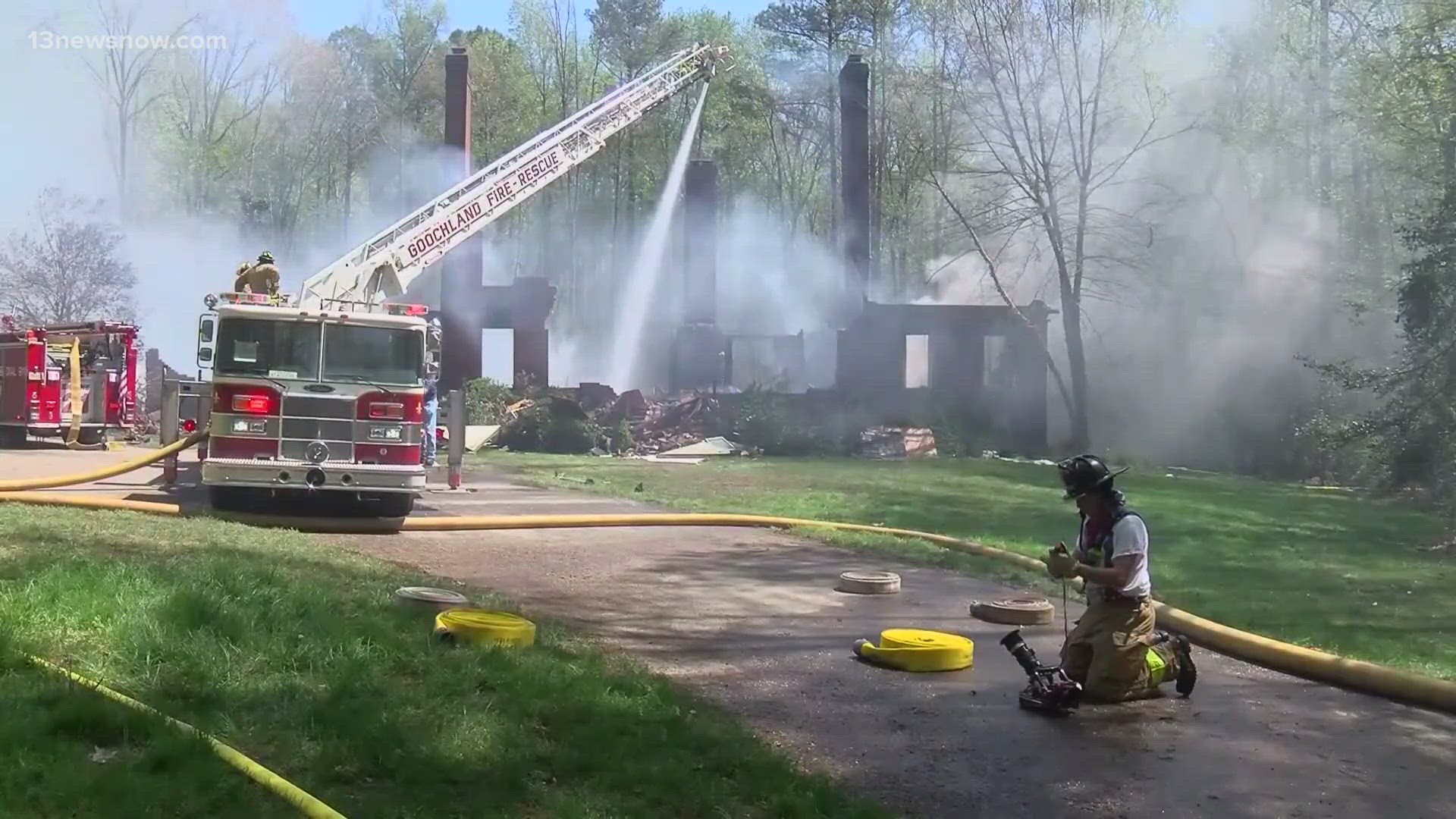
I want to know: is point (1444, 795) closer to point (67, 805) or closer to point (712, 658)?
point (712, 658)

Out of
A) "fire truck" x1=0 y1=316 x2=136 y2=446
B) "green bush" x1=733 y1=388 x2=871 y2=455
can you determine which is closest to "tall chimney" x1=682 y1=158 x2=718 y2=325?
"green bush" x1=733 y1=388 x2=871 y2=455

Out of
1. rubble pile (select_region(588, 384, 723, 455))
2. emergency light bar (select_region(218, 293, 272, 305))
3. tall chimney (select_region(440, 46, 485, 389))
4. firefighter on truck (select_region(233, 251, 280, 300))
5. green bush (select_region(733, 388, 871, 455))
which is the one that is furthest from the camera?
tall chimney (select_region(440, 46, 485, 389))

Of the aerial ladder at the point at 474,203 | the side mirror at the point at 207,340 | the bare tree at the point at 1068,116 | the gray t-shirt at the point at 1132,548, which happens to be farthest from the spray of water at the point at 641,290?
the gray t-shirt at the point at 1132,548

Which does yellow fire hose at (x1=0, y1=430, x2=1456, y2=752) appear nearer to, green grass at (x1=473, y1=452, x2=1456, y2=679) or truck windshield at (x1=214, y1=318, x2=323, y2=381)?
green grass at (x1=473, y1=452, x2=1456, y2=679)

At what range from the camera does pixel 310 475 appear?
9.77 metres

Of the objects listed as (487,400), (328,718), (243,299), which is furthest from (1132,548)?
(487,400)

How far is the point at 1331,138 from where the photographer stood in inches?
1101

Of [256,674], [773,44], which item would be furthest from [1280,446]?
[256,674]

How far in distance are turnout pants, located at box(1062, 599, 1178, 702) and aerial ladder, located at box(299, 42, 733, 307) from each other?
7612mm

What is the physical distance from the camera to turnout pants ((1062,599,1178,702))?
5371mm

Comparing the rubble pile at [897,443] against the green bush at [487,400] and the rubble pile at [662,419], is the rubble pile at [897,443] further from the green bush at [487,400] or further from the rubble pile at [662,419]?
the green bush at [487,400]

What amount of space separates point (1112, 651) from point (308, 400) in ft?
23.0

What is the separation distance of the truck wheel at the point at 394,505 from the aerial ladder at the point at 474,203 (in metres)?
1.88

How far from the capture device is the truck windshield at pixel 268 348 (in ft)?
32.2
